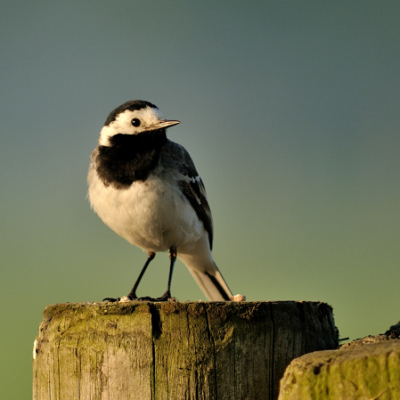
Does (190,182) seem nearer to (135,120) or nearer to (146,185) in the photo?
(146,185)

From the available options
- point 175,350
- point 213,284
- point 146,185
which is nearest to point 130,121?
point 146,185

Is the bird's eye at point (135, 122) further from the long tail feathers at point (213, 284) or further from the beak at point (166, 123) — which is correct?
the long tail feathers at point (213, 284)

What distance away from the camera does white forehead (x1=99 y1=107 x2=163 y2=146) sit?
535 centimetres

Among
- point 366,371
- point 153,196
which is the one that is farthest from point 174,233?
point 366,371

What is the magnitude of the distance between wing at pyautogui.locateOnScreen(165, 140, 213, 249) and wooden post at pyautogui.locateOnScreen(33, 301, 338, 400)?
2268 mm

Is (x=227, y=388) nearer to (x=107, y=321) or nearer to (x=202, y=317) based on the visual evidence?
(x=202, y=317)

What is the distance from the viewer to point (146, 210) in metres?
4.93

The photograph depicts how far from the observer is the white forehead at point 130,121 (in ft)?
17.6

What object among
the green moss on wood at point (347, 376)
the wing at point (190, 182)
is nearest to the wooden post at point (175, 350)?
the green moss on wood at point (347, 376)

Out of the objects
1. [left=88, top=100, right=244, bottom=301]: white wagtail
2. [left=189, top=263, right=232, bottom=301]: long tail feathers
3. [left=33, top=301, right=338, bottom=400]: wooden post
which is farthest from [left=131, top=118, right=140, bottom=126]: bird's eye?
[left=33, top=301, right=338, bottom=400]: wooden post

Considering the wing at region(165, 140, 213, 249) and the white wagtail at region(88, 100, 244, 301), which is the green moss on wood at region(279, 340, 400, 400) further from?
the wing at region(165, 140, 213, 249)

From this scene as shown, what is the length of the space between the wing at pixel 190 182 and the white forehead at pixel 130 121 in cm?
31

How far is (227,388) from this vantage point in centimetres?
293

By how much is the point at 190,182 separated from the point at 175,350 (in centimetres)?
268
